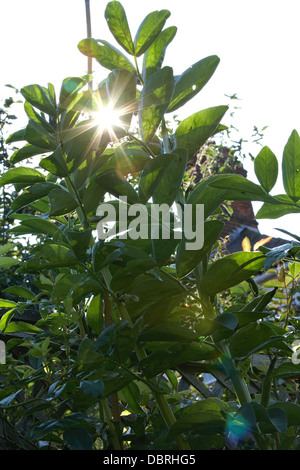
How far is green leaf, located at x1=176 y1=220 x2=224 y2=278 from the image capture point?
0.77 metres

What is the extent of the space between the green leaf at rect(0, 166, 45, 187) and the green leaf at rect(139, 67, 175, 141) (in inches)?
10.4

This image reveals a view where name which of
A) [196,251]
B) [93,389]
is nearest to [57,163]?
[196,251]

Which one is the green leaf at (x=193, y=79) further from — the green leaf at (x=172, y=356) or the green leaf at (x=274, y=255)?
the green leaf at (x=172, y=356)

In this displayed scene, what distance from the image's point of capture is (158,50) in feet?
3.34

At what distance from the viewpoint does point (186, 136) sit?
94cm

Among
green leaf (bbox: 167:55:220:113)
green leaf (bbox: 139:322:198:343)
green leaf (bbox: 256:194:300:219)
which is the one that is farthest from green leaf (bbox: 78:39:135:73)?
green leaf (bbox: 139:322:198:343)

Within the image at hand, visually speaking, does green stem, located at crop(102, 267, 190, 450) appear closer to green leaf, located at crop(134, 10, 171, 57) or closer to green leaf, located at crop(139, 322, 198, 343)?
green leaf, located at crop(139, 322, 198, 343)

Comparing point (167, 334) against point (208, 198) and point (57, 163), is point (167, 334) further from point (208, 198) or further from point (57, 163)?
point (57, 163)

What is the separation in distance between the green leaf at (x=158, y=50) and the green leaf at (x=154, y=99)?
0.15 metres

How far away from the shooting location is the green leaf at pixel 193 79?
0.96 meters

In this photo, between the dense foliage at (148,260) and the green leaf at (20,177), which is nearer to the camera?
the dense foliage at (148,260)

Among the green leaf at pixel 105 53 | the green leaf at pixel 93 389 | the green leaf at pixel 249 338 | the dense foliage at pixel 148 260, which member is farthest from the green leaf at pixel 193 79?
the green leaf at pixel 93 389
